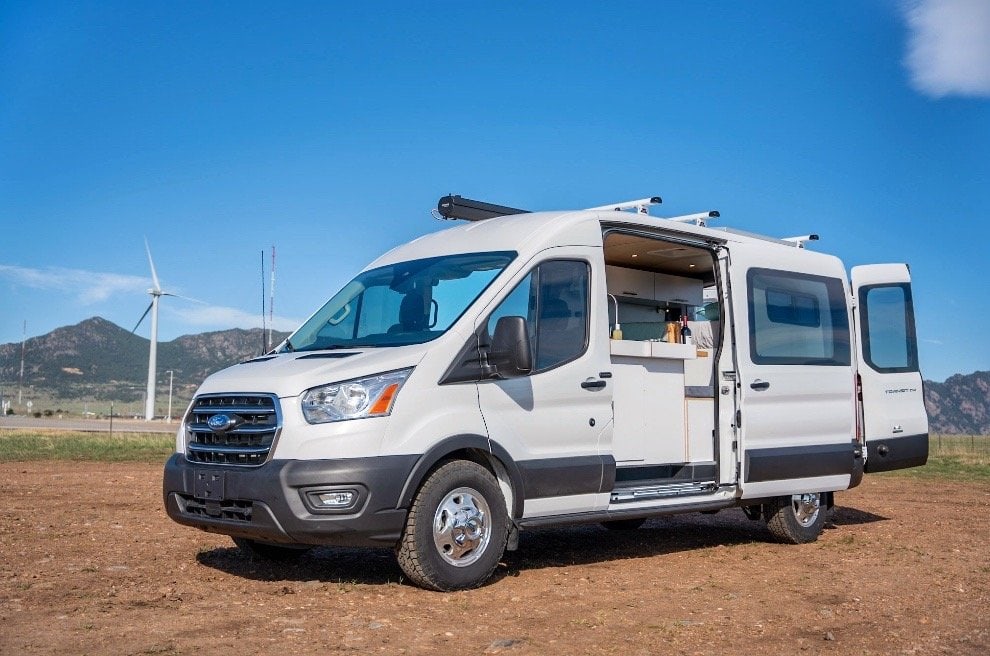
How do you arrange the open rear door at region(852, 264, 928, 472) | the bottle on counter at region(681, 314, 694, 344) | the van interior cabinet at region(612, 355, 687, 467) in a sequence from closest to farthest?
the van interior cabinet at region(612, 355, 687, 467)
the bottle on counter at region(681, 314, 694, 344)
the open rear door at region(852, 264, 928, 472)

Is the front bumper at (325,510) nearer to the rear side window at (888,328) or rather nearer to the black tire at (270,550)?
the black tire at (270,550)

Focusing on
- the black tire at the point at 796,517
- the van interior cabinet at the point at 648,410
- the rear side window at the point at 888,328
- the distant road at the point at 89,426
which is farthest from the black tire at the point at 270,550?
the distant road at the point at 89,426

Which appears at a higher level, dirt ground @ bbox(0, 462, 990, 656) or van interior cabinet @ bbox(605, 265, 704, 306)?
van interior cabinet @ bbox(605, 265, 704, 306)

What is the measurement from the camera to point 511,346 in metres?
7.11

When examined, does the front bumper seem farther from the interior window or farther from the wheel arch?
the interior window

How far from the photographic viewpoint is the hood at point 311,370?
6.77 m

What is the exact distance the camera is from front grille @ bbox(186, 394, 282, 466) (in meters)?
6.81

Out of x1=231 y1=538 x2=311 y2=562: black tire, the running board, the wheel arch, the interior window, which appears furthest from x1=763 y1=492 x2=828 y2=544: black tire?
x1=231 y1=538 x2=311 y2=562: black tire

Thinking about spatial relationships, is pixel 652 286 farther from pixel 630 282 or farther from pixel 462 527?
pixel 462 527

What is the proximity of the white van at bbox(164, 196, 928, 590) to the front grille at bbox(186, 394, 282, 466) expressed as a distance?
0.06ft

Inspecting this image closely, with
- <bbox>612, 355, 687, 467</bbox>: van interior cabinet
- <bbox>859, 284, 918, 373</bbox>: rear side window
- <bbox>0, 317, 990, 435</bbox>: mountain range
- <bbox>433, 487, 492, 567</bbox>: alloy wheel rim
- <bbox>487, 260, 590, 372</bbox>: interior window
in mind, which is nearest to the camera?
<bbox>433, 487, 492, 567</bbox>: alloy wheel rim

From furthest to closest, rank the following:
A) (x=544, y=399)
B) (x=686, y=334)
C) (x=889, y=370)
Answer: (x=889, y=370)
(x=686, y=334)
(x=544, y=399)

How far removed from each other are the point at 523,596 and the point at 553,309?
7.04 ft

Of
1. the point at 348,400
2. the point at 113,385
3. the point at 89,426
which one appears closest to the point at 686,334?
the point at 348,400
